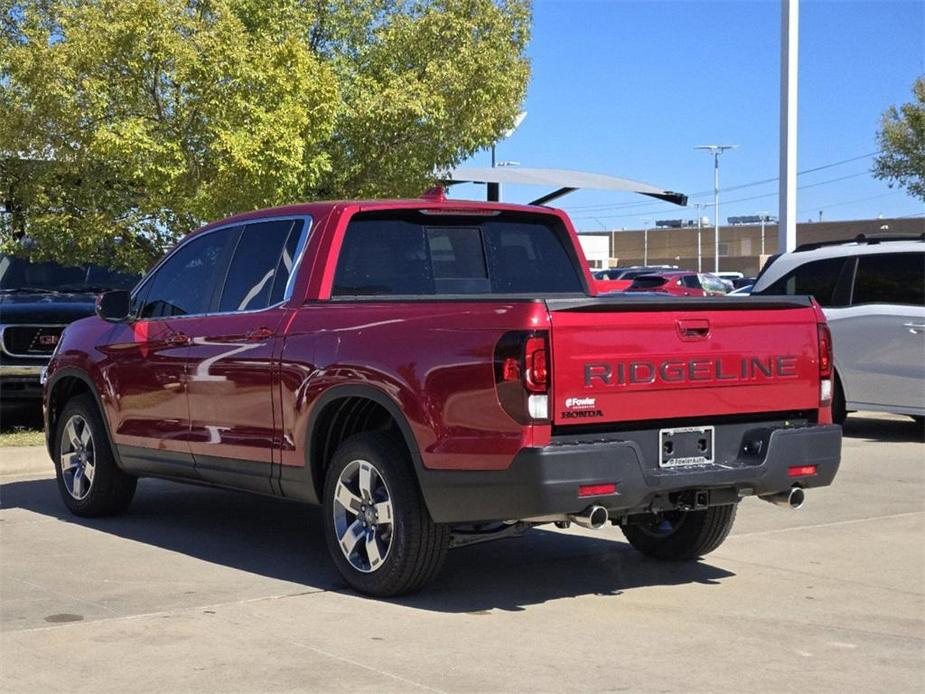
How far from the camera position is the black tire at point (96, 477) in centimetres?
888

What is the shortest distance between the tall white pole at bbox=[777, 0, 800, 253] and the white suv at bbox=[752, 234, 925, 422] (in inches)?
186

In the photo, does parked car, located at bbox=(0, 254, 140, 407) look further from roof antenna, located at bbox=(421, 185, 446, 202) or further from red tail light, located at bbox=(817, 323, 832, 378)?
red tail light, located at bbox=(817, 323, 832, 378)

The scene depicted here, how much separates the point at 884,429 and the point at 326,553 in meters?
8.44

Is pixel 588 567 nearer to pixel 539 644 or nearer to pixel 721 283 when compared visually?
pixel 539 644

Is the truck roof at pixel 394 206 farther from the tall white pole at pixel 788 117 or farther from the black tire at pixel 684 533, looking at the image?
the tall white pole at pixel 788 117

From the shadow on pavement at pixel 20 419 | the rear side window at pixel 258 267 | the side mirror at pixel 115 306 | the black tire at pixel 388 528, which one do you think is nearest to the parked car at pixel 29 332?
the shadow on pavement at pixel 20 419

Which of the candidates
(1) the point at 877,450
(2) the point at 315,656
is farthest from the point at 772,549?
(1) the point at 877,450

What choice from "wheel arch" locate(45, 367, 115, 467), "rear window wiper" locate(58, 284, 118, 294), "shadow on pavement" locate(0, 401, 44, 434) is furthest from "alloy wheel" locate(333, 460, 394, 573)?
"rear window wiper" locate(58, 284, 118, 294)

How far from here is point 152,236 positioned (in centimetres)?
1611

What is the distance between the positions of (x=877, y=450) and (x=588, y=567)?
6109 millimetres

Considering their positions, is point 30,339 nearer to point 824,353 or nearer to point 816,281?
point 816,281

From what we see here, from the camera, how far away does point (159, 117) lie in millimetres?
14922

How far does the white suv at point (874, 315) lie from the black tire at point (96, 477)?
7247 millimetres

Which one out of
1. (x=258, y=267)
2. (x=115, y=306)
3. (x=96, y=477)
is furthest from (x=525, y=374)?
(x=96, y=477)
